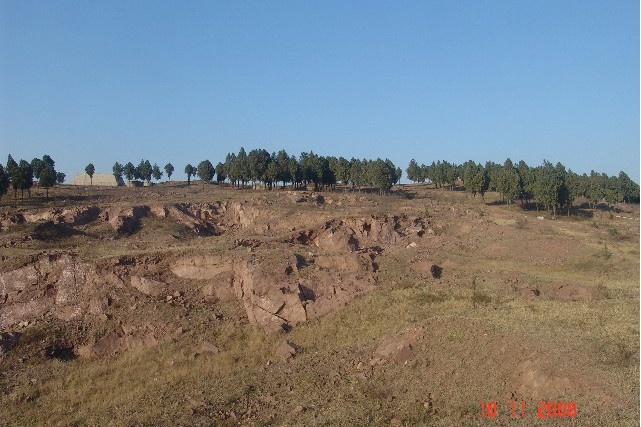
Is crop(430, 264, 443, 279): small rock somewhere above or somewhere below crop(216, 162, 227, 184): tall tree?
below

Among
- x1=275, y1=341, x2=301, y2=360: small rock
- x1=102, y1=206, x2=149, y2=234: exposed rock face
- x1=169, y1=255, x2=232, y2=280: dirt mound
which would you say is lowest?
x1=275, y1=341, x2=301, y2=360: small rock

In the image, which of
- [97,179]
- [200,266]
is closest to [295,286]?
[200,266]

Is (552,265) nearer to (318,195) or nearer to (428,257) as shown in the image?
(428,257)

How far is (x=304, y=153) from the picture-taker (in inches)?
2916

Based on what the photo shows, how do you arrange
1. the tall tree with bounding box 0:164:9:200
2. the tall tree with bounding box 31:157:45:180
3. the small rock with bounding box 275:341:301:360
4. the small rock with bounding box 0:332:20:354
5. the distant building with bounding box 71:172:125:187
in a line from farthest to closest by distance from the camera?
the distant building with bounding box 71:172:125:187, the tall tree with bounding box 31:157:45:180, the tall tree with bounding box 0:164:9:200, the small rock with bounding box 0:332:20:354, the small rock with bounding box 275:341:301:360

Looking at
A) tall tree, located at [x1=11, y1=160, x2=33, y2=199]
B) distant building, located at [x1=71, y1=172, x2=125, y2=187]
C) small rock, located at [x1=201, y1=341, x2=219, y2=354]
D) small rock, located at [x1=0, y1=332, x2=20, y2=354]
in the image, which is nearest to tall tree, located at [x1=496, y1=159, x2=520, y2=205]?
small rock, located at [x1=201, y1=341, x2=219, y2=354]

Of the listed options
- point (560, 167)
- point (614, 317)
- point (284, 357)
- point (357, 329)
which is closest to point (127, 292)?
point (284, 357)

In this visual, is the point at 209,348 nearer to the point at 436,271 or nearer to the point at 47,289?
the point at 47,289

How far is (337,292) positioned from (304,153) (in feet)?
160
